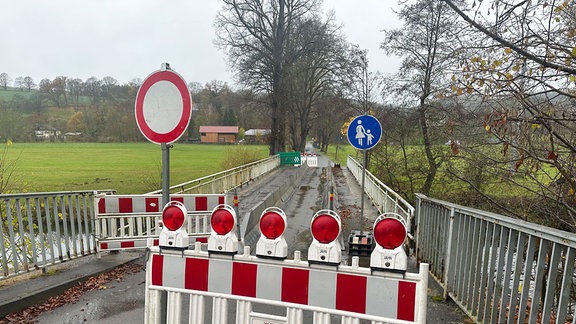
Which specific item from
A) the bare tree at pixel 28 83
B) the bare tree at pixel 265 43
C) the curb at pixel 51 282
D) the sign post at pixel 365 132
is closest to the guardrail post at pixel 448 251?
the sign post at pixel 365 132

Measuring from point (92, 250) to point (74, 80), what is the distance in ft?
256

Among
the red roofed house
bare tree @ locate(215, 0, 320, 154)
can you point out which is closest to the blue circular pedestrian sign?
bare tree @ locate(215, 0, 320, 154)

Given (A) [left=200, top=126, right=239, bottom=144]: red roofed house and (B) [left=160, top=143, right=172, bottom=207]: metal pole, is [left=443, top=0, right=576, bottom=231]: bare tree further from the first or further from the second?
(A) [left=200, top=126, right=239, bottom=144]: red roofed house

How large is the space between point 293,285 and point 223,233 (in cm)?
60

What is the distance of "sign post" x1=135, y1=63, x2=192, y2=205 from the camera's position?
3.48 meters

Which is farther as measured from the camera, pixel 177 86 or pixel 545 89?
pixel 545 89

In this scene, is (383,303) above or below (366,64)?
below

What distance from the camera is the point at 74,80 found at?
72.2m

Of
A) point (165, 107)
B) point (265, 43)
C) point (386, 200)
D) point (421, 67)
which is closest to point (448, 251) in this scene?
point (165, 107)

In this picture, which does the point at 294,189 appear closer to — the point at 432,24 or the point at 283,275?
the point at 432,24

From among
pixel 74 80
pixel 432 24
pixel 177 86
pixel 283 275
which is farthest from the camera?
pixel 74 80

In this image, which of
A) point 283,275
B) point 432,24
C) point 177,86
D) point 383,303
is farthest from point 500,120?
point 432,24

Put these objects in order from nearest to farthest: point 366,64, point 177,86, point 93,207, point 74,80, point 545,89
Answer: point 177,86 < point 545,89 < point 93,207 < point 366,64 < point 74,80

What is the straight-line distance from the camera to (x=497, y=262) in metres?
3.30
